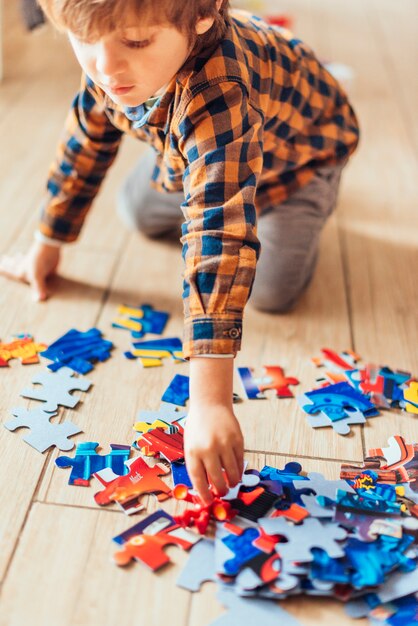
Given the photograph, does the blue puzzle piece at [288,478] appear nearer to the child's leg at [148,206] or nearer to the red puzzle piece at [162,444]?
the red puzzle piece at [162,444]

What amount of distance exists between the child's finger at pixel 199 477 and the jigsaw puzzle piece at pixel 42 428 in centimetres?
21

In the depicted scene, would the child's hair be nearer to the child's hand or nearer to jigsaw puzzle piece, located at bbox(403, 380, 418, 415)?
the child's hand

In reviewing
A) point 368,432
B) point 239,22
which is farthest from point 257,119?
point 368,432

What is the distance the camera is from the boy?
0.89 metres

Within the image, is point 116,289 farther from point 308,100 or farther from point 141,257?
point 308,100

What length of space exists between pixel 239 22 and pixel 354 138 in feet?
1.22

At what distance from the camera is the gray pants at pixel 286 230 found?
1.40m

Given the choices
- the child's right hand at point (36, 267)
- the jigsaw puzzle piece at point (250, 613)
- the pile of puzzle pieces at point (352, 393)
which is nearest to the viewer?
the jigsaw puzzle piece at point (250, 613)

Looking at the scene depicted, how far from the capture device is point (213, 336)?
93 cm

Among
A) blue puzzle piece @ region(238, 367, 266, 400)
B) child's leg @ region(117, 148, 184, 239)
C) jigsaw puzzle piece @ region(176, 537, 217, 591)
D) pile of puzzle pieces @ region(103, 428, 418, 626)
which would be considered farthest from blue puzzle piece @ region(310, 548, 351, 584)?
child's leg @ region(117, 148, 184, 239)

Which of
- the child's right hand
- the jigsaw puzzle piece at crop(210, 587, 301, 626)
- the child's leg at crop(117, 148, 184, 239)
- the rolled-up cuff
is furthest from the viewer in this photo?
the child's leg at crop(117, 148, 184, 239)

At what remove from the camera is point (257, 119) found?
3.40 ft

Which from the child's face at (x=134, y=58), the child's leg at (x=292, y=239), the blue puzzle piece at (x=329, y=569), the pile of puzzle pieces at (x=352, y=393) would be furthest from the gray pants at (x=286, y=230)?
the blue puzzle piece at (x=329, y=569)

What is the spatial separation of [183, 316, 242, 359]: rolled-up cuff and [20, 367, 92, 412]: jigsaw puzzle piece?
270 millimetres
